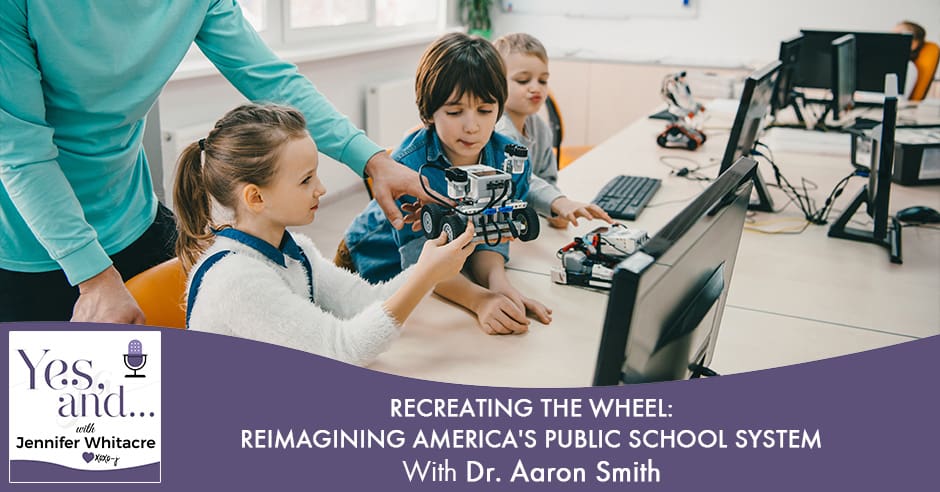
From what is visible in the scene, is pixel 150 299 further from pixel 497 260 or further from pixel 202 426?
pixel 497 260

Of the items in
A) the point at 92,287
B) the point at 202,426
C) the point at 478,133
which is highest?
the point at 478,133

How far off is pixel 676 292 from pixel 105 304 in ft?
2.85

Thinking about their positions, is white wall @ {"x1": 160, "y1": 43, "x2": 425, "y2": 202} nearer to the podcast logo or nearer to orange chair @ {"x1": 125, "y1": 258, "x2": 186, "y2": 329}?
orange chair @ {"x1": 125, "y1": 258, "x2": 186, "y2": 329}

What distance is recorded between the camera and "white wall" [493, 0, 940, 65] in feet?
17.4

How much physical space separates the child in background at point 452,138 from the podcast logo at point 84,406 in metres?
0.65

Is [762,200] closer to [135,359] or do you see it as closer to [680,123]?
[680,123]

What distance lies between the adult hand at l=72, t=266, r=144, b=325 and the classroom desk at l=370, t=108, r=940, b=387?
0.39 meters

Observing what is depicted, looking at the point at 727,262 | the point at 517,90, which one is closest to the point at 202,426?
the point at 727,262

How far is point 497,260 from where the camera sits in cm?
175

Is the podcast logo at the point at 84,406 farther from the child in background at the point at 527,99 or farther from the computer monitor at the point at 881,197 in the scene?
the computer monitor at the point at 881,197

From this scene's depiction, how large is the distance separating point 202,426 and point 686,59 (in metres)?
5.24

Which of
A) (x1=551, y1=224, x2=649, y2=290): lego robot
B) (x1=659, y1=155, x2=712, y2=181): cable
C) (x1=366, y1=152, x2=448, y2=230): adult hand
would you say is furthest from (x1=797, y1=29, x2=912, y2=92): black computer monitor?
(x1=366, y1=152, x2=448, y2=230): adult hand

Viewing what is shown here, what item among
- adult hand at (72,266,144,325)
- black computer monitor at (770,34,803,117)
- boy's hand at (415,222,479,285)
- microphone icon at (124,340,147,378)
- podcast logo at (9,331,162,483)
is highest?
black computer monitor at (770,34,803,117)

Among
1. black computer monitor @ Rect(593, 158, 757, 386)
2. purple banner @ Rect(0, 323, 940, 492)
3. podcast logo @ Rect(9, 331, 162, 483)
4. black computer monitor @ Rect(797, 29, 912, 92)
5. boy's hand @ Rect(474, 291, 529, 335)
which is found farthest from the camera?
black computer monitor @ Rect(797, 29, 912, 92)
